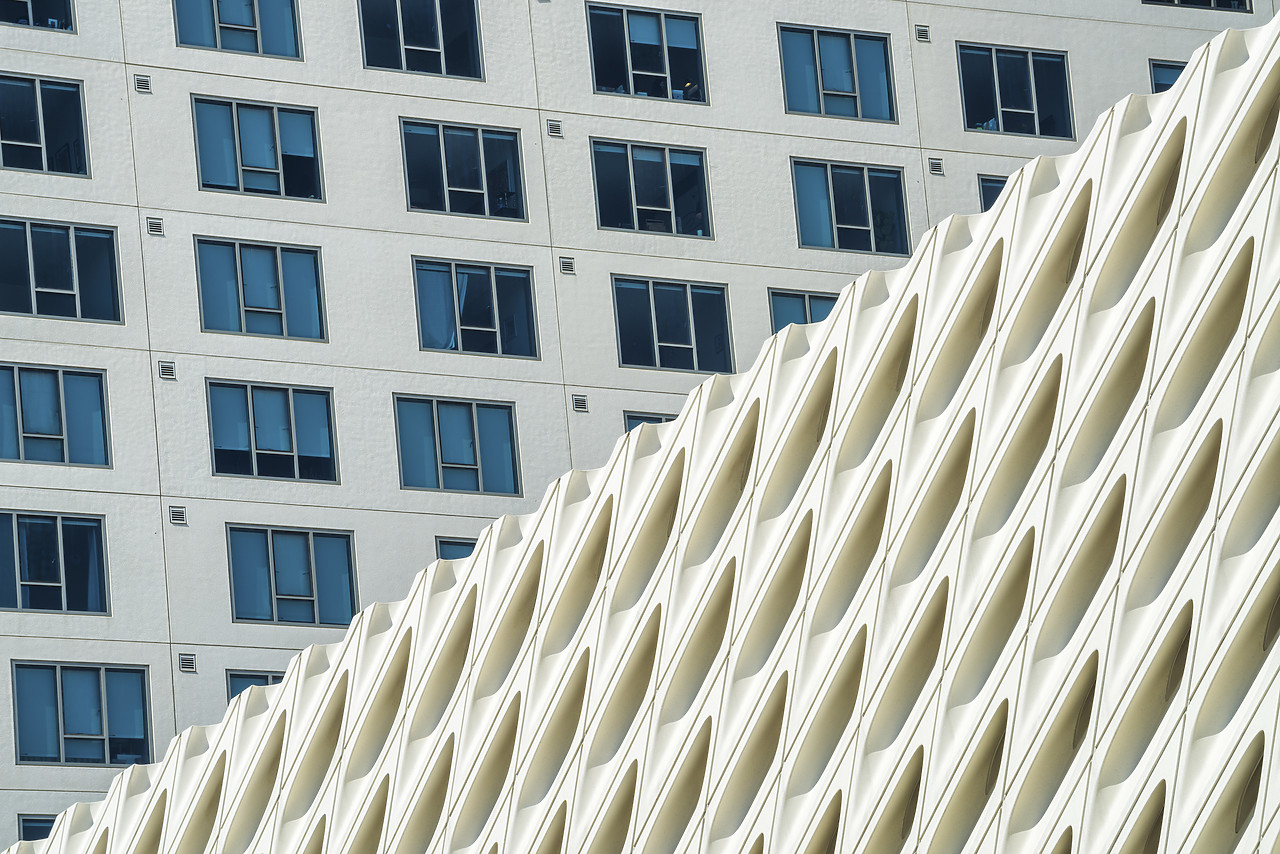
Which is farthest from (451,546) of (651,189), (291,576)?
(651,189)

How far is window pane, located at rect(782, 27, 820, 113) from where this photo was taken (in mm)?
50844

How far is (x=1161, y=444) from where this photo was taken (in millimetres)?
18438

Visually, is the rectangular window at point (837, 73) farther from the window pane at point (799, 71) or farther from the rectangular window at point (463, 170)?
the rectangular window at point (463, 170)

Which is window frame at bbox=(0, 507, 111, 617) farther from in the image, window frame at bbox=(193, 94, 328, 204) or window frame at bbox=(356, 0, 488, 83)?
window frame at bbox=(356, 0, 488, 83)

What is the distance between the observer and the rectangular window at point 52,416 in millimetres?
45000

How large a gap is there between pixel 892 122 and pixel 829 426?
94.0 ft

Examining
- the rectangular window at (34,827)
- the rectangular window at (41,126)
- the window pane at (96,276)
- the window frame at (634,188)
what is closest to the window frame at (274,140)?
the rectangular window at (41,126)

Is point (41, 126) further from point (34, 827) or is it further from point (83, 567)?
point (34, 827)

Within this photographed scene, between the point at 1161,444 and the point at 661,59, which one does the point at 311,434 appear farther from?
the point at 1161,444

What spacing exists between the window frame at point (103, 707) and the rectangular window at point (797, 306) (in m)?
13.7

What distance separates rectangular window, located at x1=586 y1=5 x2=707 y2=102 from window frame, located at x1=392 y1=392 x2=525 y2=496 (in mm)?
6696

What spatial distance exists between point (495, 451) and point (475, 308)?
8.82 feet

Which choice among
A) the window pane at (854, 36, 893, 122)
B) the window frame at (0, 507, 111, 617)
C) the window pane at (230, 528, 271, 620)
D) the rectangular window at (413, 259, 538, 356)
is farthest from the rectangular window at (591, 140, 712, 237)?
the window frame at (0, 507, 111, 617)

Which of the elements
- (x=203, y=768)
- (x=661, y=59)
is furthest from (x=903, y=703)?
(x=661, y=59)
